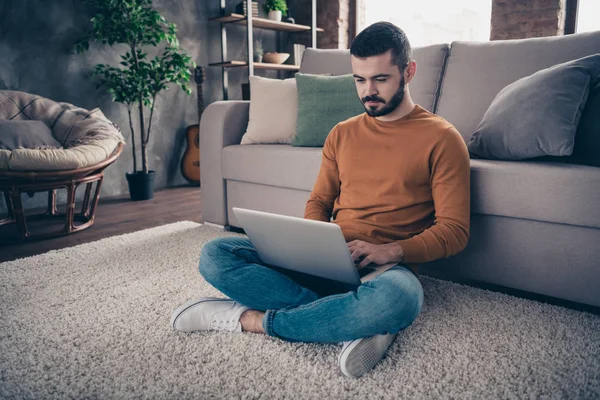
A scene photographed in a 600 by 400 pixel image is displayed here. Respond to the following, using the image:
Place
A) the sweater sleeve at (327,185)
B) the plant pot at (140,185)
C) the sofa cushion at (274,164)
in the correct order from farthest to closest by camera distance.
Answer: the plant pot at (140,185) < the sofa cushion at (274,164) < the sweater sleeve at (327,185)

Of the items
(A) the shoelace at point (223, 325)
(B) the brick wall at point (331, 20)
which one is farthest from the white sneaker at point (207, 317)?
(B) the brick wall at point (331, 20)

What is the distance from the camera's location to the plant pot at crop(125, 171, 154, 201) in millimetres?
3340

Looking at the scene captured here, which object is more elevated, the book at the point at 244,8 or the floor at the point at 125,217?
the book at the point at 244,8

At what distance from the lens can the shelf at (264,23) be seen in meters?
3.95

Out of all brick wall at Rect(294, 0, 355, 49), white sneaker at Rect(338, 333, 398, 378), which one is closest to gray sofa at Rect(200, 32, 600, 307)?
white sneaker at Rect(338, 333, 398, 378)

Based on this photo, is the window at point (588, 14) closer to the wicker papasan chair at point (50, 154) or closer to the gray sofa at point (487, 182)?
the gray sofa at point (487, 182)

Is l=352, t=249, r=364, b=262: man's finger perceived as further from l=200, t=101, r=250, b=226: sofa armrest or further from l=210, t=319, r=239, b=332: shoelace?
l=200, t=101, r=250, b=226: sofa armrest

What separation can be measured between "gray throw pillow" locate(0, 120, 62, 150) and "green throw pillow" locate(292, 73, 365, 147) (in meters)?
1.43

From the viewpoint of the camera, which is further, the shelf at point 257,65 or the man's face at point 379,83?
the shelf at point 257,65

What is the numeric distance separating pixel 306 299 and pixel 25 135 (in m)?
2.11

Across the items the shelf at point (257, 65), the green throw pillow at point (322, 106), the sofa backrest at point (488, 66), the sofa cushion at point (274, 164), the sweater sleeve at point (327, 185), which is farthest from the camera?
the shelf at point (257, 65)

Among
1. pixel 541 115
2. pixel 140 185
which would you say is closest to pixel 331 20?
pixel 140 185

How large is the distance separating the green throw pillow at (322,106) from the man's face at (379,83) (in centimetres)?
87

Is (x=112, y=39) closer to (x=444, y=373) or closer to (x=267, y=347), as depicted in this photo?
(x=267, y=347)
